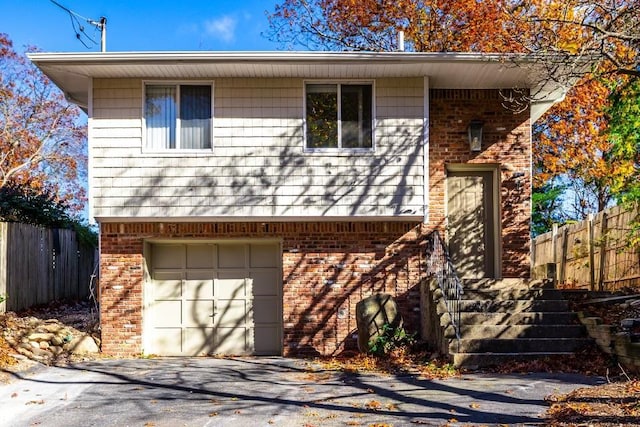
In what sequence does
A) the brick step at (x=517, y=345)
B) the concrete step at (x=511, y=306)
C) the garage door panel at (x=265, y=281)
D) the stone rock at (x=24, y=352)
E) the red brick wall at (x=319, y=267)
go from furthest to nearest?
1. the garage door panel at (x=265, y=281)
2. the red brick wall at (x=319, y=267)
3. the concrete step at (x=511, y=306)
4. the stone rock at (x=24, y=352)
5. the brick step at (x=517, y=345)

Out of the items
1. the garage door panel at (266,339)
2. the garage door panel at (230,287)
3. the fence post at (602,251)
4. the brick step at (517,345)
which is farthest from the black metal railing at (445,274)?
the garage door panel at (230,287)

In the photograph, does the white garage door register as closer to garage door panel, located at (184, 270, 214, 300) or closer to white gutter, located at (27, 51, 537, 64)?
garage door panel, located at (184, 270, 214, 300)

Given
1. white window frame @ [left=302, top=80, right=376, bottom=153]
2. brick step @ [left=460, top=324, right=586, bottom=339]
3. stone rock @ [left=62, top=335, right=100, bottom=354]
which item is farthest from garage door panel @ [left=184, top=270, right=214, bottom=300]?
brick step @ [left=460, top=324, right=586, bottom=339]

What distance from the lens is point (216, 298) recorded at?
1359 centimetres

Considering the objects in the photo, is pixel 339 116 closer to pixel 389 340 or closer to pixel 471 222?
pixel 471 222

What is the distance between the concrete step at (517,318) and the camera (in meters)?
11.4

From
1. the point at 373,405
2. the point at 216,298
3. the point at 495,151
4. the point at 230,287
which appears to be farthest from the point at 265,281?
the point at 373,405

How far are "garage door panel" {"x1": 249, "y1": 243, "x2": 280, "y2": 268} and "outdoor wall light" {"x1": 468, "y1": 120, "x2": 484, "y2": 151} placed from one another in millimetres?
4277

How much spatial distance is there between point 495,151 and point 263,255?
496cm

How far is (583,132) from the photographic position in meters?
23.6

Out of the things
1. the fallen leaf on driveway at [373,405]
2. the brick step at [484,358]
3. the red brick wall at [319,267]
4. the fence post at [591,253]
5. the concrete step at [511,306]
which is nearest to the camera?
the fallen leaf on driveway at [373,405]

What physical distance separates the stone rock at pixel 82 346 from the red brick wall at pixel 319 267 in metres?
0.87

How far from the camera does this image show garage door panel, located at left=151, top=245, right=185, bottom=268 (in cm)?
1362

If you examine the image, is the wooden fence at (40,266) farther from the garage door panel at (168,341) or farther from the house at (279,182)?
Result: the garage door panel at (168,341)
